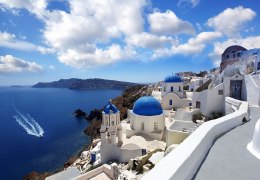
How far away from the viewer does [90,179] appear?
12.2 m

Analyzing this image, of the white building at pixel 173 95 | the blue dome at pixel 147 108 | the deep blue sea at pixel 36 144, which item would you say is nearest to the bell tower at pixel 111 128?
the blue dome at pixel 147 108

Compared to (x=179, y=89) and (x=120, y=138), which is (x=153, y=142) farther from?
(x=179, y=89)

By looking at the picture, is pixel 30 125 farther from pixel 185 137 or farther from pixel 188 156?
pixel 188 156

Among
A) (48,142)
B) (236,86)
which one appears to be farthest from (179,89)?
(48,142)

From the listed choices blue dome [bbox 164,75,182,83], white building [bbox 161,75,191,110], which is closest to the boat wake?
white building [bbox 161,75,191,110]

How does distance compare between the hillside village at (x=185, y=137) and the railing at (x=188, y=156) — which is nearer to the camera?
the railing at (x=188, y=156)

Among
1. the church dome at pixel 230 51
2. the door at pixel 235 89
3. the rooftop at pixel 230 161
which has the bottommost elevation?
the rooftop at pixel 230 161

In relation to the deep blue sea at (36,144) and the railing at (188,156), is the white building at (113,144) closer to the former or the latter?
the railing at (188,156)

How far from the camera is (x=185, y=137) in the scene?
10297 mm

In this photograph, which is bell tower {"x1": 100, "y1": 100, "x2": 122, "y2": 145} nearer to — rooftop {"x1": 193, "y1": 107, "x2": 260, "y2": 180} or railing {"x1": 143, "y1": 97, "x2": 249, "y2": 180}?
railing {"x1": 143, "y1": 97, "x2": 249, "y2": 180}

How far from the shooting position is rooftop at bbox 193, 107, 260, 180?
2.69 meters

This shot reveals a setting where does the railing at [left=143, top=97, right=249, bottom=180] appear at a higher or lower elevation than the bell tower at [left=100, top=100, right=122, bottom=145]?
higher

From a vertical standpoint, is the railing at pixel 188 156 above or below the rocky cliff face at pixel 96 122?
above

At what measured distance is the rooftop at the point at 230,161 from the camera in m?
2.69
